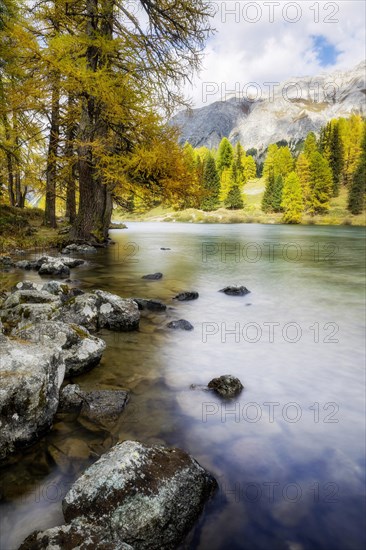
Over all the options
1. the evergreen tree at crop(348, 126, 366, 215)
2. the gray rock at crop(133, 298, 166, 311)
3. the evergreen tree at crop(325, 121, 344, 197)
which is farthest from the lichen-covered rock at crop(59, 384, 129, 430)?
the evergreen tree at crop(325, 121, 344, 197)

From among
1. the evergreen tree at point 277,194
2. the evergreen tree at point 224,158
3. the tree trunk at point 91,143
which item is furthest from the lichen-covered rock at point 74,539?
the evergreen tree at point 224,158

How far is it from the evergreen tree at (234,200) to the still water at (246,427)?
6695 centimetres

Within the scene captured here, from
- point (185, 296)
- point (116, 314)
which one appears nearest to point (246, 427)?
point (116, 314)

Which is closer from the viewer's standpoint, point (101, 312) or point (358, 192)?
point (101, 312)

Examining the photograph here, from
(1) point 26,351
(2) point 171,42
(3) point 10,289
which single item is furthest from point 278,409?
(2) point 171,42

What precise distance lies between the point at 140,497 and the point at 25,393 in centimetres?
136

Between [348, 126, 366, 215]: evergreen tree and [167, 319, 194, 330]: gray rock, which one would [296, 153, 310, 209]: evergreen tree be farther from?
[167, 319, 194, 330]: gray rock

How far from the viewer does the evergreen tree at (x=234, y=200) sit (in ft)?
240

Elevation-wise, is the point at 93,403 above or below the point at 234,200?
below

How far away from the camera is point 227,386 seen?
4379 mm

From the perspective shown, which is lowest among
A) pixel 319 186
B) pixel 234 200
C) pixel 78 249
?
pixel 78 249

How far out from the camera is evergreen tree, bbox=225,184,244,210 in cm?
7306

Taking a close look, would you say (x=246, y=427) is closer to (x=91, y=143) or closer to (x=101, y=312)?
(x=101, y=312)

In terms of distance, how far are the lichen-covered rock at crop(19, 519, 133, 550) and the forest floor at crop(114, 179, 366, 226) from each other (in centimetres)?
5763
